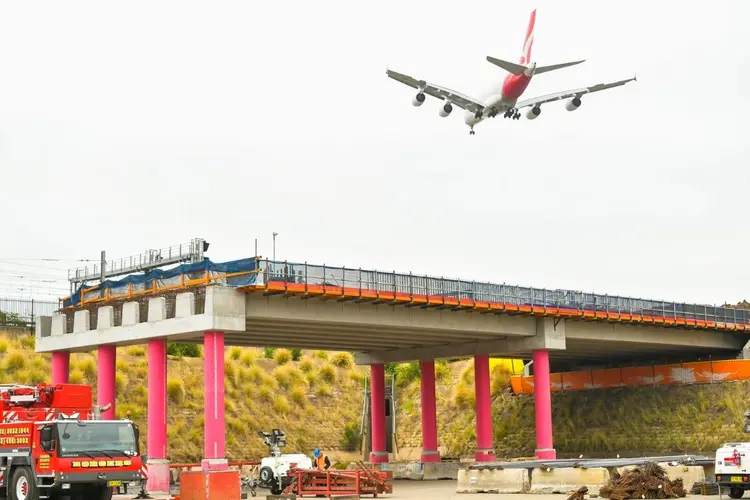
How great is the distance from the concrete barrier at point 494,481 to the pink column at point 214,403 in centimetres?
907

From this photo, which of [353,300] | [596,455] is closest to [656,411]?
[596,455]

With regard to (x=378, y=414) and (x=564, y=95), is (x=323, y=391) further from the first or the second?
(x=564, y=95)

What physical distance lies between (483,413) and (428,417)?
465cm

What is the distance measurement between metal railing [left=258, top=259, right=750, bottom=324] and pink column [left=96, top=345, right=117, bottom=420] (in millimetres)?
10435

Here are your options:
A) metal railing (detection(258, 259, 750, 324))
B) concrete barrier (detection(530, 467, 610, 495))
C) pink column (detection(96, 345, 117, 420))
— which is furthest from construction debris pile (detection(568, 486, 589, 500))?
pink column (detection(96, 345, 117, 420))

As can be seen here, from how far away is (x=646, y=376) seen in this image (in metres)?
65.3

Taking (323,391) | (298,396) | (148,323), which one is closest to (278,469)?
(148,323)

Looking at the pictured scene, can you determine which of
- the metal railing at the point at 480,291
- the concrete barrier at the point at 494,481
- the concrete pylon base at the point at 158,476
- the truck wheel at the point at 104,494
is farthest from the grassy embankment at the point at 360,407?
the truck wheel at the point at 104,494

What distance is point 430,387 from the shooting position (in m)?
58.0

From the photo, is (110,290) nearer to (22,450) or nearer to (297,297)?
(297,297)

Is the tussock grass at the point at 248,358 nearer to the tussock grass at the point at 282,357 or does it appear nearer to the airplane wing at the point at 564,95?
the tussock grass at the point at 282,357

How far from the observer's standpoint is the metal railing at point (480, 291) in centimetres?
4103

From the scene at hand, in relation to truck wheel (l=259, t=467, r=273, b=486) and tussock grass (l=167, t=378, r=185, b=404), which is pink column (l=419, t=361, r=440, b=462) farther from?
truck wheel (l=259, t=467, r=273, b=486)

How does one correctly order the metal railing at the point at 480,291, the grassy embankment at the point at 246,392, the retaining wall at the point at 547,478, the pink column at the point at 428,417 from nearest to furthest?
the retaining wall at the point at 547,478
the metal railing at the point at 480,291
the pink column at the point at 428,417
the grassy embankment at the point at 246,392
